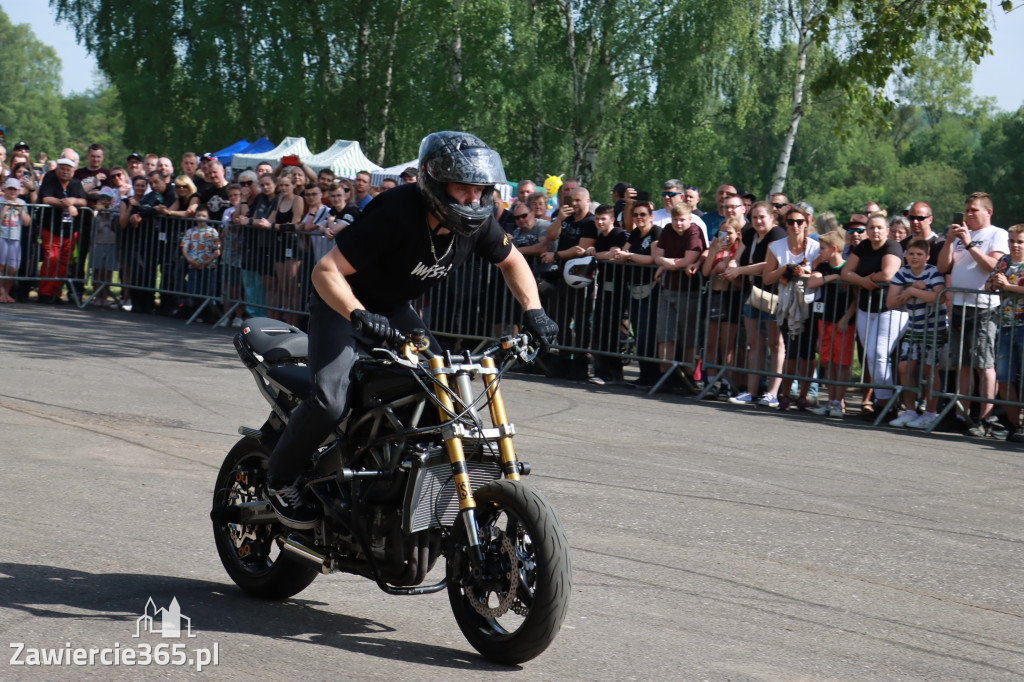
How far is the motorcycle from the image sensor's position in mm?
4484

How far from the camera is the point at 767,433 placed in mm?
10836

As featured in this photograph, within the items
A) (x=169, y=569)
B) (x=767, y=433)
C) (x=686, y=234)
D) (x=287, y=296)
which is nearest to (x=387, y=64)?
(x=287, y=296)

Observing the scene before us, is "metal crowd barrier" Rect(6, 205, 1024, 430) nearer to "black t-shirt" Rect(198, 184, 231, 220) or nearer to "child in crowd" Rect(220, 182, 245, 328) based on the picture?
"child in crowd" Rect(220, 182, 245, 328)

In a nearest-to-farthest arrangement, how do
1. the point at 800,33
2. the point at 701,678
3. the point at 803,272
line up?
the point at 701,678, the point at 803,272, the point at 800,33

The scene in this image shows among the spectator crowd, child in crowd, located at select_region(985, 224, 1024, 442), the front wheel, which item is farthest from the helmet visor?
child in crowd, located at select_region(985, 224, 1024, 442)

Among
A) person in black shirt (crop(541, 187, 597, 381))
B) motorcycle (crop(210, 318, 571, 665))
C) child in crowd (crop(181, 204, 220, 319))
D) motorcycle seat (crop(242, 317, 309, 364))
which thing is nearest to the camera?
motorcycle (crop(210, 318, 571, 665))

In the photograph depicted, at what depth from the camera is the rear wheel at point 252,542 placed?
210 inches

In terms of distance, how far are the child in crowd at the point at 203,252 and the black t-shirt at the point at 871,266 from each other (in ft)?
28.9

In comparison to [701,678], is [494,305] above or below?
above

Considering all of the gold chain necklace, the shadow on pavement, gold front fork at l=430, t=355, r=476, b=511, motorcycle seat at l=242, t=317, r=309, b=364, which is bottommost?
the shadow on pavement

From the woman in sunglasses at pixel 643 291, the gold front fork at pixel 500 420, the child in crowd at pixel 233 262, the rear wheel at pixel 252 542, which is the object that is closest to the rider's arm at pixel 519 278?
the gold front fork at pixel 500 420

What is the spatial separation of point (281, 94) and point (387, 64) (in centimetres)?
380

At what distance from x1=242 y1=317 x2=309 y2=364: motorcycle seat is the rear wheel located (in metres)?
0.38

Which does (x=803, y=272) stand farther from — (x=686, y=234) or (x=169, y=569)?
(x=169, y=569)
